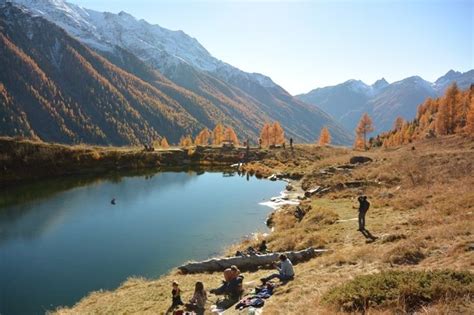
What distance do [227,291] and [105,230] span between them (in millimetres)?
37571

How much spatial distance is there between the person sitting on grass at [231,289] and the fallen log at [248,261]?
22.9ft

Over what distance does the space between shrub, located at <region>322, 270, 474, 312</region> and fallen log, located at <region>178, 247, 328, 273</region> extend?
521 inches

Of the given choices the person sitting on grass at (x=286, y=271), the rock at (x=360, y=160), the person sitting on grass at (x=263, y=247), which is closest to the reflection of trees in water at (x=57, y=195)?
the person sitting on grass at (x=263, y=247)

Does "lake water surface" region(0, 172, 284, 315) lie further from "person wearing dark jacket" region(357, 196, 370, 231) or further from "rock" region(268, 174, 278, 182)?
"person wearing dark jacket" region(357, 196, 370, 231)

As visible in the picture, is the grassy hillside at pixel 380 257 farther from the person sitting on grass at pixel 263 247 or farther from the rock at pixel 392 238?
the person sitting on grass at pixel 263 247

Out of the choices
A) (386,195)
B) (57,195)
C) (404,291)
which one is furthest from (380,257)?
(57,195)

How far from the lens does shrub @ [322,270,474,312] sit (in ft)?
52.4

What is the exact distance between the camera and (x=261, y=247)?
39094mm

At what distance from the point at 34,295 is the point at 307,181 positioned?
5808cm

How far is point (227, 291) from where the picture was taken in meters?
26.3

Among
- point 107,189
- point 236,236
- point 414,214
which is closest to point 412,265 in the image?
point 414,214

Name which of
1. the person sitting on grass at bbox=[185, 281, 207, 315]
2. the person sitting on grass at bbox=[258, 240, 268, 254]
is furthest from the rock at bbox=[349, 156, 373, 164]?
the person sitting on grass at bbox=[185, 281, 207, 315]

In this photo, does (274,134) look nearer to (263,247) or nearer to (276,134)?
(276,134)

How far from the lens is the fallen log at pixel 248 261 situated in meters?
32.0
